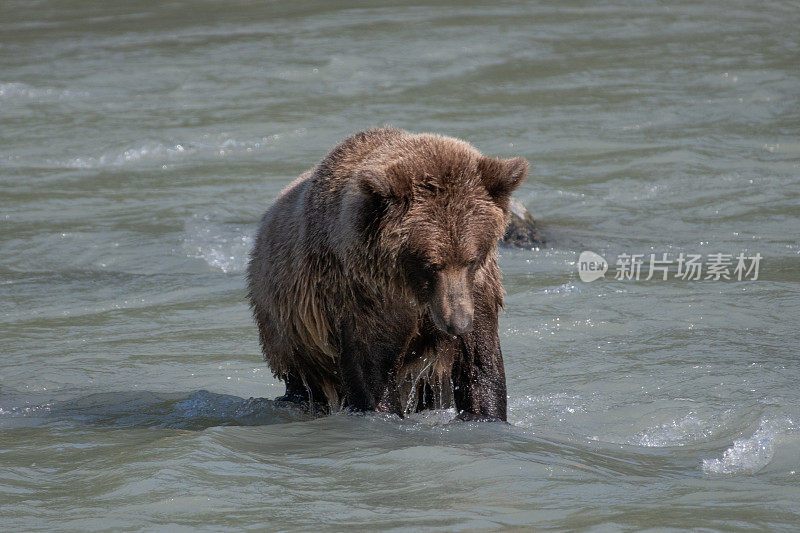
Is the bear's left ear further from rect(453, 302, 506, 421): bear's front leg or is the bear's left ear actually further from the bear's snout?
rect(453, 302, 506, 421): bear's front leg

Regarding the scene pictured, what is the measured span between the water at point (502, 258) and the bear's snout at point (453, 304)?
0.63 metres

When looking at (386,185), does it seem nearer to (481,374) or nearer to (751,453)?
(481,374)

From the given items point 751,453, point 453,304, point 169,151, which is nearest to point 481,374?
point 453,304

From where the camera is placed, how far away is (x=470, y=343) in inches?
225

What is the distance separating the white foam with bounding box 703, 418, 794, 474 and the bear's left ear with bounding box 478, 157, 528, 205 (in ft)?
5.42

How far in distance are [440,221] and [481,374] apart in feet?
3.46

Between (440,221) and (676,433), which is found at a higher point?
(440,221)

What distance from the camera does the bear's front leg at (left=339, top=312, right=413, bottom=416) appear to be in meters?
5.72

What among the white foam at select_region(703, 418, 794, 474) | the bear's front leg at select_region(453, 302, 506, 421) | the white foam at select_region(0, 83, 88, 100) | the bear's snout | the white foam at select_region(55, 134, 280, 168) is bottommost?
the white foam at select_region(703, 418, 794, 474)

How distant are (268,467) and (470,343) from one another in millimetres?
1269

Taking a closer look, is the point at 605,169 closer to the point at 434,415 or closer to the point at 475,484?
the point at 434,415

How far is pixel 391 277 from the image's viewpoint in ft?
17.8

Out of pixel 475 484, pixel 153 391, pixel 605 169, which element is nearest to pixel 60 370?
pixel 153 391

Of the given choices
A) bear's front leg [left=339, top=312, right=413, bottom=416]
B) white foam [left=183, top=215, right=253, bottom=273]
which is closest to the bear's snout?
bear's front leg [left=339, top=312, right=413, bottom=416]
